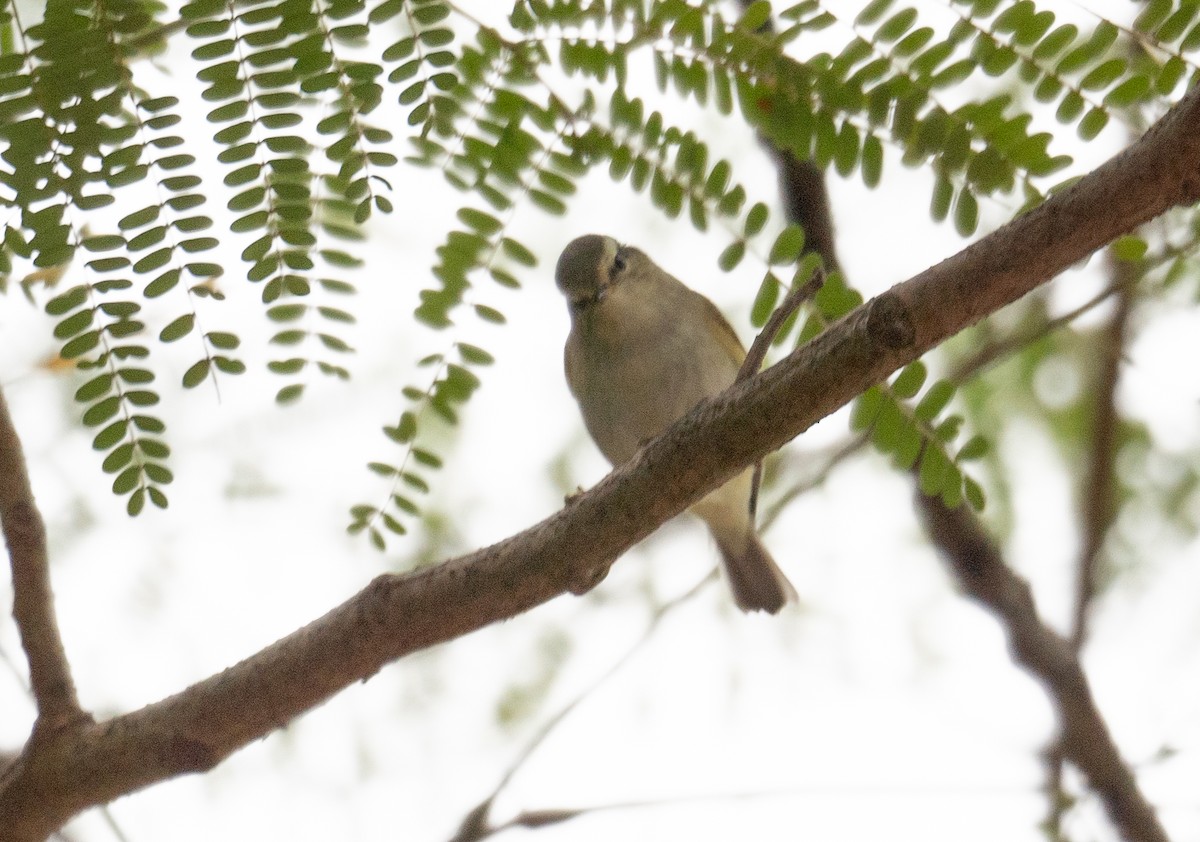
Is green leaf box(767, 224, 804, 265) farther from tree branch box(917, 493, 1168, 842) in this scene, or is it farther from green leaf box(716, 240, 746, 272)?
tree branch box(917, 493, 1168, 842)

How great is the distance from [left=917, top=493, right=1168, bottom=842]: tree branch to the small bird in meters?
0.78

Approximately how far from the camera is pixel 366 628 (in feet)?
7.45

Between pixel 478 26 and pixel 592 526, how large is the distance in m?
0.94

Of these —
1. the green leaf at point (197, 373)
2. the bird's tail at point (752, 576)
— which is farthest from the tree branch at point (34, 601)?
the bird's tail at point (752, 576)

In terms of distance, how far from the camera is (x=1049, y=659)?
3.27 meters

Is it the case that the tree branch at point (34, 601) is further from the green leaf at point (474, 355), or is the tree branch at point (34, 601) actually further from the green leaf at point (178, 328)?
the green leaf at point (474, 355)

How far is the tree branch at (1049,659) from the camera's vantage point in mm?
3203

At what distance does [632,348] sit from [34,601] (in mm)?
2008

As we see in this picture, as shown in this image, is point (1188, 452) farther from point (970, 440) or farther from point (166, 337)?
point (166, 337)

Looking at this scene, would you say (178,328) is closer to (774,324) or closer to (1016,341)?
(774,324)

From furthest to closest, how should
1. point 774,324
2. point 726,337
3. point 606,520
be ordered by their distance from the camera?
1. point 726,337
2. point 606,520
3. point 774,324

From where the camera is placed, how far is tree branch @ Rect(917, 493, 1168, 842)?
10.5 feet

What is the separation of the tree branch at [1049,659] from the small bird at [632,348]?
30.7 inches

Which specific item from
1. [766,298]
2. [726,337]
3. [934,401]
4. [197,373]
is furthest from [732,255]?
[726,337]
